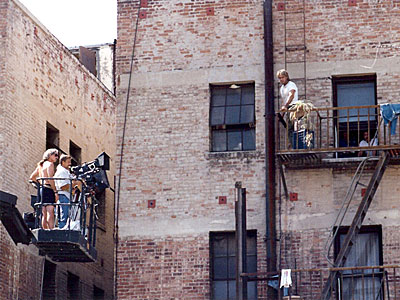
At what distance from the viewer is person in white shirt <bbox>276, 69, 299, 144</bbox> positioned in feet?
80.1

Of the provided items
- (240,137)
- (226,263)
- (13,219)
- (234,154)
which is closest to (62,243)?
(13,219)

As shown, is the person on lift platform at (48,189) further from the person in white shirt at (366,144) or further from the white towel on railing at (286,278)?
the person in white shirt at (366,144)

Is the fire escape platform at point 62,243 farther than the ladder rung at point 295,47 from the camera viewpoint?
No

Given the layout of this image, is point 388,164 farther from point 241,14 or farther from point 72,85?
point 72,85

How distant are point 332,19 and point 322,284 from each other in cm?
570

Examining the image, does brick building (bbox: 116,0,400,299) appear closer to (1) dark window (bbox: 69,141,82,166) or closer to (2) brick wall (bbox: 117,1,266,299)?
(2) brick wall (bbox: 117,1,266,299)

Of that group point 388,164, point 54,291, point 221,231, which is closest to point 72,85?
point 54,291

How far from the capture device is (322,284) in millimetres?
24078

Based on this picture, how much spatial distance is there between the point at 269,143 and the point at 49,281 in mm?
6669

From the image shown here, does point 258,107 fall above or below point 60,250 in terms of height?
above

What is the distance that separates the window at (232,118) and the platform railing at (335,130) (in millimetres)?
754

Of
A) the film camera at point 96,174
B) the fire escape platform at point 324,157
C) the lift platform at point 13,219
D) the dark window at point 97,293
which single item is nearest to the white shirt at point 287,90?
the fire escape platform at point 324,157

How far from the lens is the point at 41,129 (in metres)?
28.1

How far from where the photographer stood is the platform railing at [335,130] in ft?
79.3
